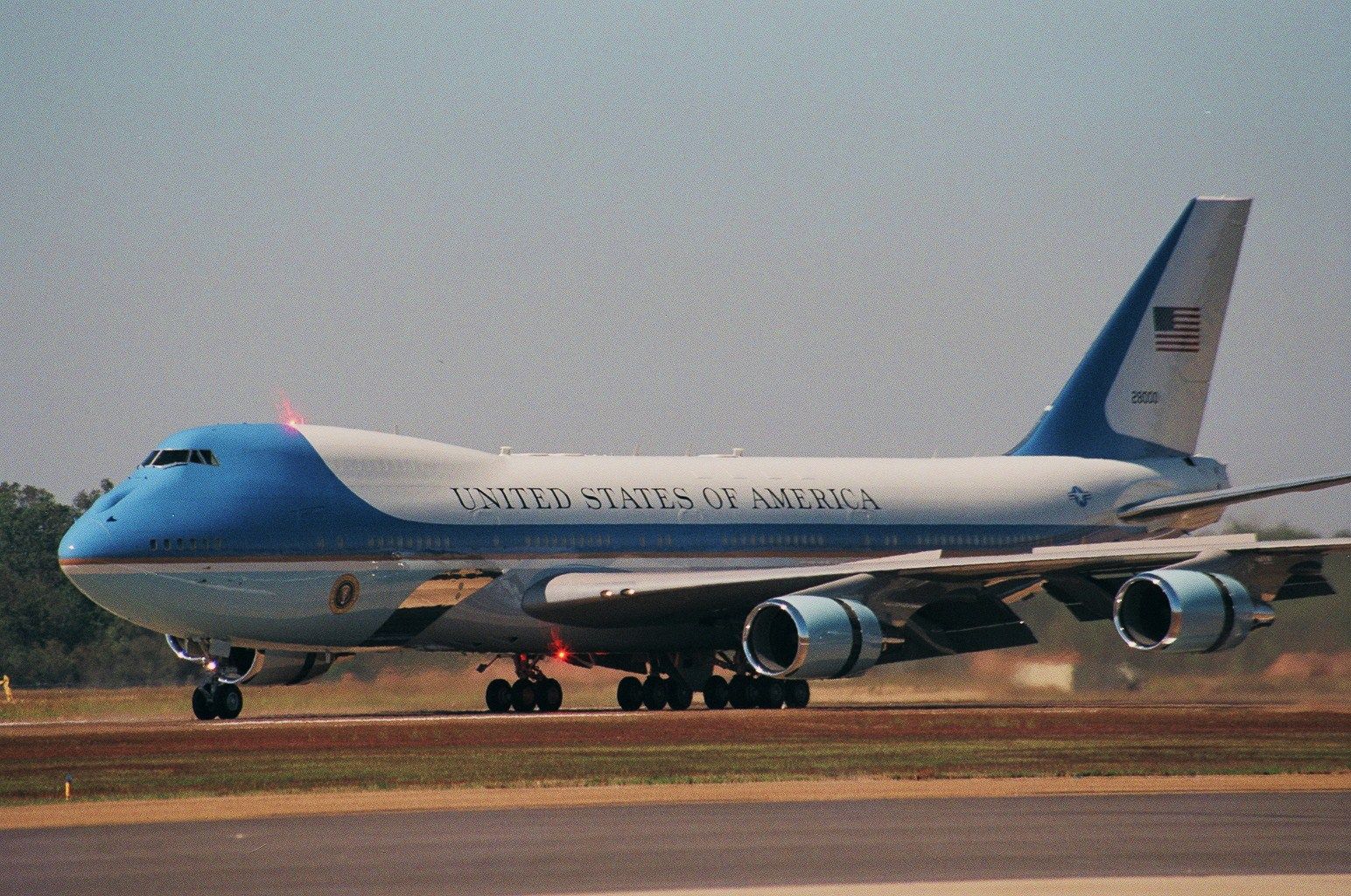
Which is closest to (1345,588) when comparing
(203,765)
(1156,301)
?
(1156,301)

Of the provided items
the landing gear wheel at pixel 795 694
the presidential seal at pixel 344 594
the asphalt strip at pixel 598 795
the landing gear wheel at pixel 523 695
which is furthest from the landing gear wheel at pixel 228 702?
the asphalt strip at pixel 598 795

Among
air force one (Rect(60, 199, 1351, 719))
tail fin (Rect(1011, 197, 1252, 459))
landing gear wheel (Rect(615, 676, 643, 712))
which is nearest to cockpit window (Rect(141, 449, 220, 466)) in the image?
air force one (Rect(60, 199, 1351, 719))

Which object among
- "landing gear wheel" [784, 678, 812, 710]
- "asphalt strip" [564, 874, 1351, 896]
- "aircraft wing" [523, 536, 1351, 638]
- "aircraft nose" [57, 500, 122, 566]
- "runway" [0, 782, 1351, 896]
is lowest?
"asphalt strip" [564, 874, 1351, 896]

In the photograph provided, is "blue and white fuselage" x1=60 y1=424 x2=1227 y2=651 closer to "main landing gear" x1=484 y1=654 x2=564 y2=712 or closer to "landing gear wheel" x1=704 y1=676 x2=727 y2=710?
"landing gear wheel" x1=704 y1=676 x2=727 y2=710

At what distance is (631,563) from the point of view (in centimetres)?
4053

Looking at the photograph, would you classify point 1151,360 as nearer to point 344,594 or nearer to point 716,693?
point 716,693

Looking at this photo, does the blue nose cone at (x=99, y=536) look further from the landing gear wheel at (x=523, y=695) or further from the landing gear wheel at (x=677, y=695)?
the landing gear wheel at (x=677, y=695)

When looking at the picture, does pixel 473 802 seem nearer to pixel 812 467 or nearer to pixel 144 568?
pixel 144 568

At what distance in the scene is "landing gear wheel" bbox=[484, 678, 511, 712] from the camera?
41406 mm

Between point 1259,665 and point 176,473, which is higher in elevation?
point 176,473

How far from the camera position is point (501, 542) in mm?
38812

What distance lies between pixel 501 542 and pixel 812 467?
8320 mm

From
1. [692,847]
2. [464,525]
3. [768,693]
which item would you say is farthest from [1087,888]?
[768,693]

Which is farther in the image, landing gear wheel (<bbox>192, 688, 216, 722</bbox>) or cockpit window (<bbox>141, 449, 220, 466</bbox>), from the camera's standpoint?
landing gear wheel (<bbox>192, 688, 216, 722</bbox>)
